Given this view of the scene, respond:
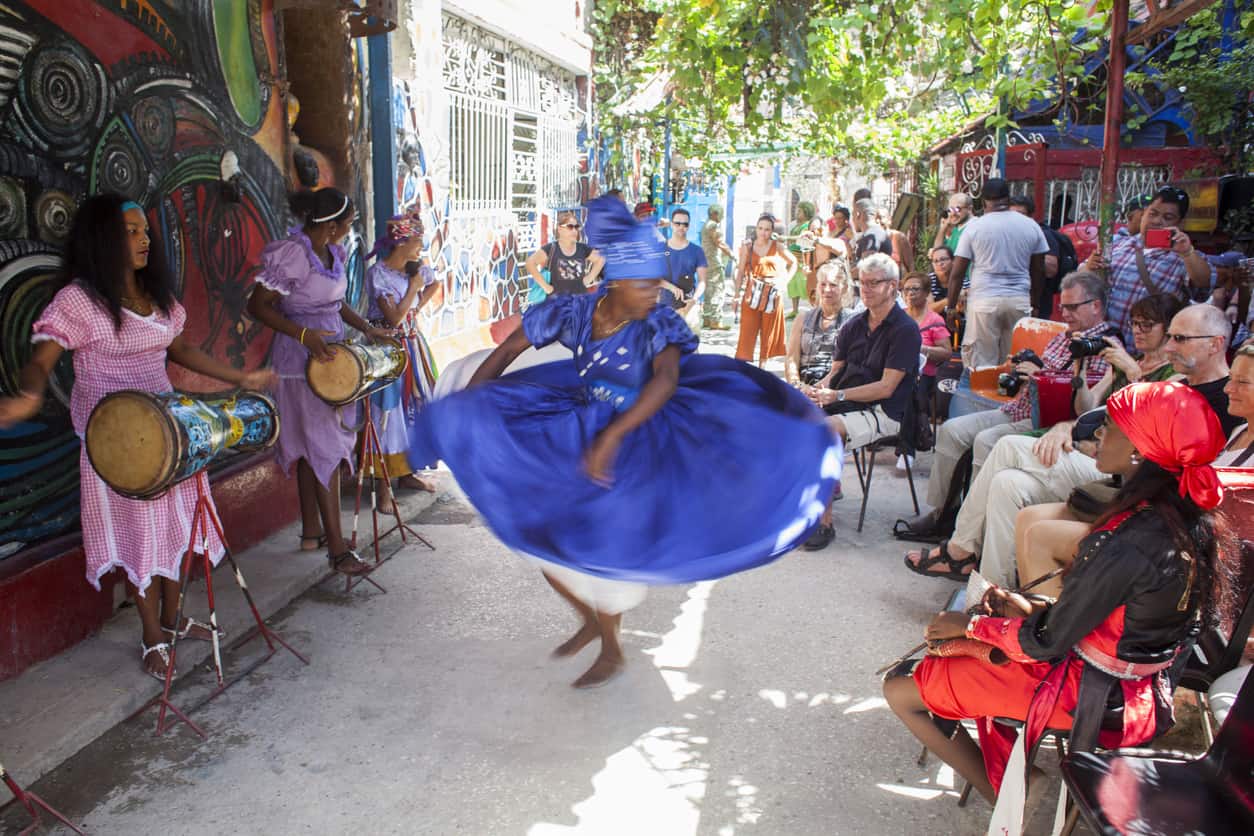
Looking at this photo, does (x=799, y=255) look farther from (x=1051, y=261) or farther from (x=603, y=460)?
(x=603, y=460)

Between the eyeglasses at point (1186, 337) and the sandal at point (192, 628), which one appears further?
the sandal at point (192, 628)

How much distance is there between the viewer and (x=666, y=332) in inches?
154

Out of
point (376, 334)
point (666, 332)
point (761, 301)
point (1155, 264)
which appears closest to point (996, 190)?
point (1155, 264)

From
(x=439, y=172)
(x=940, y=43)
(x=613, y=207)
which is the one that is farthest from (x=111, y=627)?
(x=940, y=43)

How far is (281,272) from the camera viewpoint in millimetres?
5062

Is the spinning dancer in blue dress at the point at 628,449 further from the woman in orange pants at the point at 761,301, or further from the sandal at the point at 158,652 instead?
the woman in orange pants at the point at 761,301

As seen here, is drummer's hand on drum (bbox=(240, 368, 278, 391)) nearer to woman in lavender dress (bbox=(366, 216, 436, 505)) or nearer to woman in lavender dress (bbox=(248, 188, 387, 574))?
woman in lavender dress (bbox=(248, 188, 387, 574))

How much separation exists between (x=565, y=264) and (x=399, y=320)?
405cm

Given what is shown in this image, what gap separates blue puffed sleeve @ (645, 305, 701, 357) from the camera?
3908 mm

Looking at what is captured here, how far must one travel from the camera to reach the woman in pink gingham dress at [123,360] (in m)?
3.76

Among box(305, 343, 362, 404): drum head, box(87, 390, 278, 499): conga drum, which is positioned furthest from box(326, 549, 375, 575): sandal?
box(87, 390, 278, 499): conga drum

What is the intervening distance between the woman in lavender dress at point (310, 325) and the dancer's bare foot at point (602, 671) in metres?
1.70

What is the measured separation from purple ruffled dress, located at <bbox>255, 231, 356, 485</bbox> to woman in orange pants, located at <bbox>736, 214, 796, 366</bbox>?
21.0ft

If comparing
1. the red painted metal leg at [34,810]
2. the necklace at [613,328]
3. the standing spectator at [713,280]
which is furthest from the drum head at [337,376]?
the standing spectator at [713,280]
